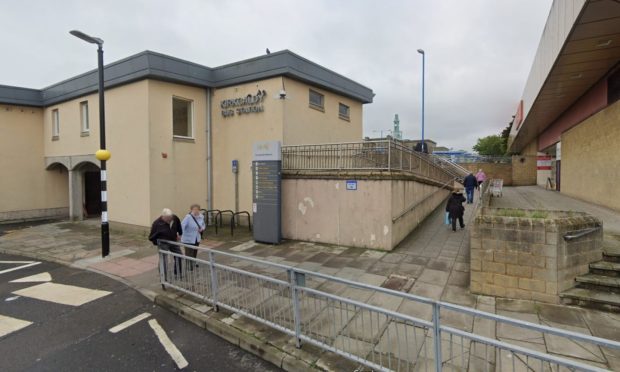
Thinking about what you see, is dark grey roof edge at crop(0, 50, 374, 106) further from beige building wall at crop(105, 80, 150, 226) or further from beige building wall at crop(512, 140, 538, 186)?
beige building wall at crop(512, 140, 538, 186)

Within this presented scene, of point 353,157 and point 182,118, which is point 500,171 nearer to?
→ point 353,157

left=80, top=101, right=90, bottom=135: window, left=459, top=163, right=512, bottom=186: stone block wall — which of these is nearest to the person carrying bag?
left=80, top=101, right=90, bottom=135: window

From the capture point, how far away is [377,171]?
27.1 feet

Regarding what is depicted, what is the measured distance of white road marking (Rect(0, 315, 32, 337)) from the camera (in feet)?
15.4

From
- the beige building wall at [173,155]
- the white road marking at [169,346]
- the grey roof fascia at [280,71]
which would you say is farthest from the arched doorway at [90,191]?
the white road marking at [169,346]

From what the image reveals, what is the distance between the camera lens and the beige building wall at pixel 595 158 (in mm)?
9680

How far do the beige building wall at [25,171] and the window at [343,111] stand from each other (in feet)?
47.3

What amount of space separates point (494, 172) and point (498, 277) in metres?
25.9

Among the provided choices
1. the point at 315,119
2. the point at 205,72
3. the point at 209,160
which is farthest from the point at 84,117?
the point at 315,119

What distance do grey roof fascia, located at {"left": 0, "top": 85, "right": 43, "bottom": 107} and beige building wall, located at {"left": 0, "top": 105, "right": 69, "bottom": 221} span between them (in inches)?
13.6

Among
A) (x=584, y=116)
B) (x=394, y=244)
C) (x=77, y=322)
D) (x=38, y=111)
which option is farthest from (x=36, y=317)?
(x=584, y=116)

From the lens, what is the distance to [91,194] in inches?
651

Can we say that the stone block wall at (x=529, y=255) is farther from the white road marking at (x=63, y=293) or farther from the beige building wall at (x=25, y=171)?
the beige building wall at (x=25, y=171)

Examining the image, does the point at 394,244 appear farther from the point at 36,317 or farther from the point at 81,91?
the point at 81,91
